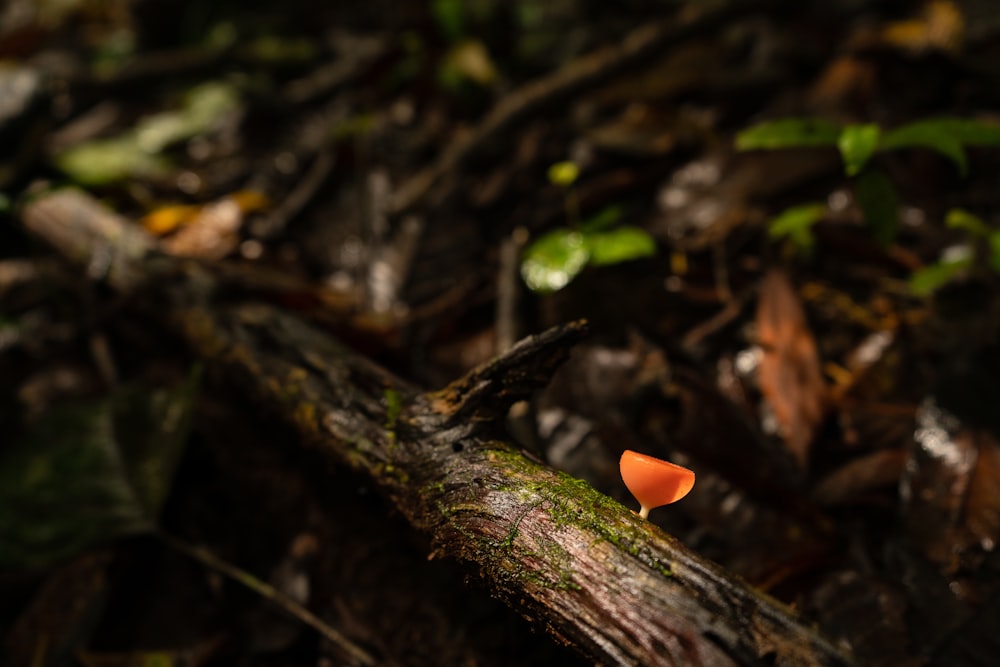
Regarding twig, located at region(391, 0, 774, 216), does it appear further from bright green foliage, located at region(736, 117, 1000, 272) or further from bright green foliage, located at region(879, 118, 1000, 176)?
bright green foliage, located at region(879, 118, 1000, 176)

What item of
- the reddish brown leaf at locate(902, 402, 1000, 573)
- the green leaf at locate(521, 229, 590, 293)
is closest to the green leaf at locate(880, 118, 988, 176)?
the reddish brown leaf at locate(902, 402, 1000, 573)

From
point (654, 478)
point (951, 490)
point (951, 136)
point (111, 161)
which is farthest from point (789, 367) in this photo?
point (111, 161)

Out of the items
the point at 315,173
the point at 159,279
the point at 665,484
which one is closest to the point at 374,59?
the point at 315,173

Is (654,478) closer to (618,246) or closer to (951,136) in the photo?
(618,246)

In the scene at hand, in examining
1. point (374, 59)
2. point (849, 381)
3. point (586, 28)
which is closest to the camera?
point (849, 381)

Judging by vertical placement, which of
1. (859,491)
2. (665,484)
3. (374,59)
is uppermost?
(374,59)

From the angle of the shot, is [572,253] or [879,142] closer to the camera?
[879,142]

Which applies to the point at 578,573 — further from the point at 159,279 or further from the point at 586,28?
the point at 586,28
